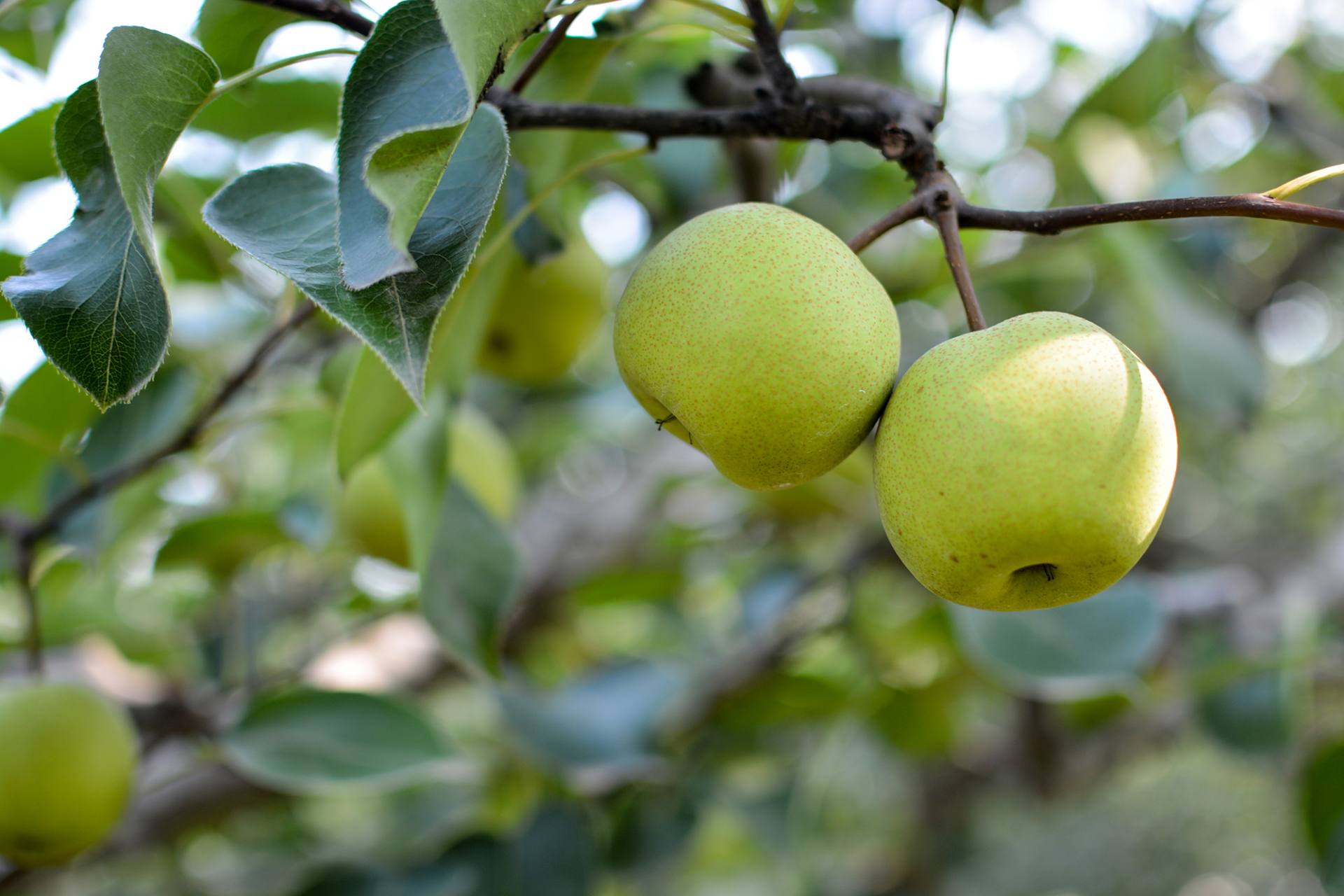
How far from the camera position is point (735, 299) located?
0.54m

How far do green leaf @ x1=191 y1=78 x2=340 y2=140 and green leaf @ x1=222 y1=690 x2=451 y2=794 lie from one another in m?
0.68

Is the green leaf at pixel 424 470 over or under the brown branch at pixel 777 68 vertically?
under

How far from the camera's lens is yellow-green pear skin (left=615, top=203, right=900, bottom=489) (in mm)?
531

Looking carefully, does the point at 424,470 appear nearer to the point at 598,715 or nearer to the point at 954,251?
the point at 954,251

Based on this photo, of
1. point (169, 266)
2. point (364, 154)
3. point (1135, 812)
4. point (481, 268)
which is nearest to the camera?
point (364, 154)

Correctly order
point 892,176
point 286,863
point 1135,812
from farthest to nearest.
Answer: point 1135,812
point 286,863
point 892,176

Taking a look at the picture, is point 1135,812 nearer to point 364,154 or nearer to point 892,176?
point 892,176

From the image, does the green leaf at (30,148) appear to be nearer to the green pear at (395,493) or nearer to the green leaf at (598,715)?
the green pear at (395,493)

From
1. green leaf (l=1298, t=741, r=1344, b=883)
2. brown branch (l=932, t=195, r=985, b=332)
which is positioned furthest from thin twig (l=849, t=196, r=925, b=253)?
green leaf (l=1298, t=741, r=1344, b=883)

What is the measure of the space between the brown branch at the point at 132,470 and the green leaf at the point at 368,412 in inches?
9.4

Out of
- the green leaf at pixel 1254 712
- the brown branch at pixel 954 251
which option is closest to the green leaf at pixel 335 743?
the brown branch at pixel 954 251

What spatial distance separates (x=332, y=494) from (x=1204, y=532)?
298cm

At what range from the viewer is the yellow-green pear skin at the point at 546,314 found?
1.03 meters

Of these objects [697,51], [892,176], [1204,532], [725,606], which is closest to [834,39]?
[892,176]
